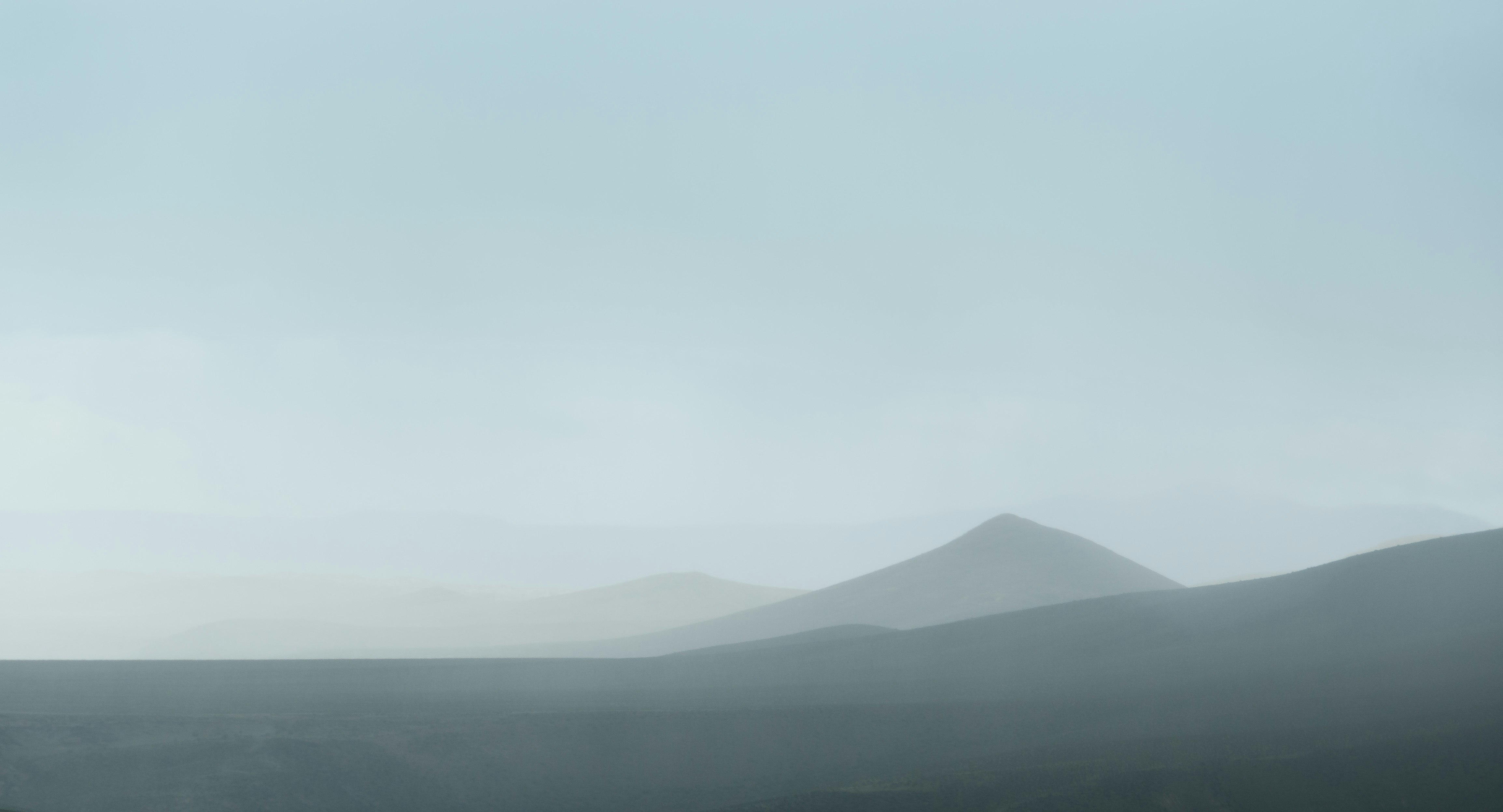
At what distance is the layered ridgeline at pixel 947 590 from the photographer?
4328 cm

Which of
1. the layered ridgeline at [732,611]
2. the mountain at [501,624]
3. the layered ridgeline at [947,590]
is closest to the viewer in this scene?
the layered ridgeline at [947,590]

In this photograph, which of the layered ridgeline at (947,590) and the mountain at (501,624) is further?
the mountain at (501,624)

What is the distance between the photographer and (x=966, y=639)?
2448 centimetres

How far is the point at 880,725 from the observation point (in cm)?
1558

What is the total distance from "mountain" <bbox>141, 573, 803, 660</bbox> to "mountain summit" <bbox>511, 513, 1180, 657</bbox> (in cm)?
1320

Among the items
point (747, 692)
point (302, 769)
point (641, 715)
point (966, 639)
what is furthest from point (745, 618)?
point (302, 769)

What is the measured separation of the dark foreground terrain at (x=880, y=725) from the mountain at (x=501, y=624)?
139 feet

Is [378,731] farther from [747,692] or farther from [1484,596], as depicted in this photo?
[1484,596]

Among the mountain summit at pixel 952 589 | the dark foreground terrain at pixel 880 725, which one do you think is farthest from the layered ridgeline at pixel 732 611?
the dark foreground terrain at pixel 880 725

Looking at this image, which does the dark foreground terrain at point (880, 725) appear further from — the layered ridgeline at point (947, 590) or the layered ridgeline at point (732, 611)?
the layered ridgeline at point (947, 590)

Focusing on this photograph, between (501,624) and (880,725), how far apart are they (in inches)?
2666

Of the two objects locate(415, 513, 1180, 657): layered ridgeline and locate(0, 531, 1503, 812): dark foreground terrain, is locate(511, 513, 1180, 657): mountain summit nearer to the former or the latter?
locate(415, 513, 1180, 657): layered ridgeline

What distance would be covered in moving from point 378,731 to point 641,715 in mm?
3830

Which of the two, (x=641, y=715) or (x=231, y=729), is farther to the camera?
(x=641, y=715)
